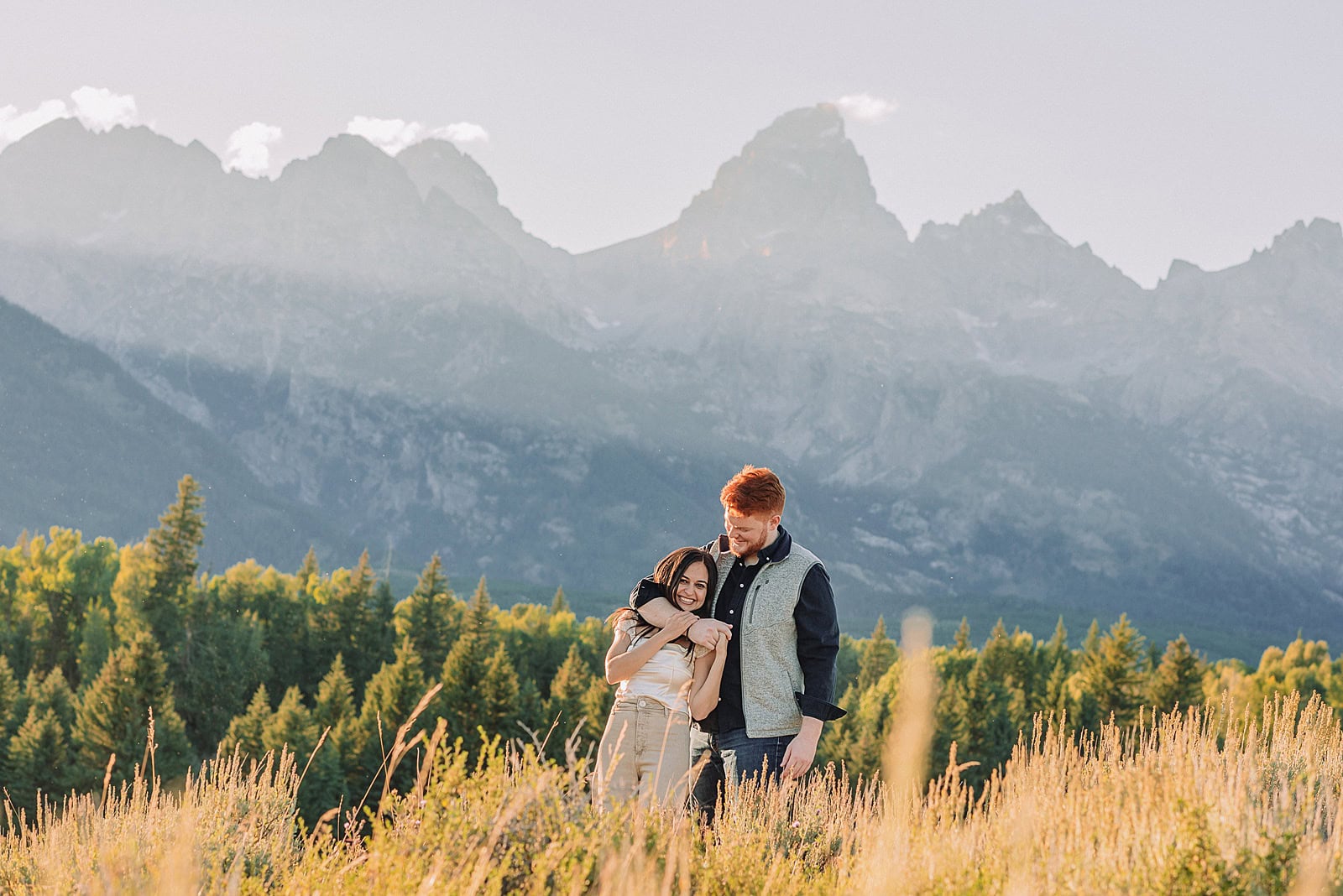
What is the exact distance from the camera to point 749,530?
6223 millimetres

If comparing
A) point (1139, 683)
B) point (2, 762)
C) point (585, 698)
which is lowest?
point (2, 762)

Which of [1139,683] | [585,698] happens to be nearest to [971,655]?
Result: [1139,683]

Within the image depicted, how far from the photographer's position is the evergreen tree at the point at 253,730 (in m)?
42.7

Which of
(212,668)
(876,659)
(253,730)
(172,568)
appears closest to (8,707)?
(253,730)

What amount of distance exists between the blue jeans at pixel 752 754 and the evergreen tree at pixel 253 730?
39237mm

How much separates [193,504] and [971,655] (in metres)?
45.7

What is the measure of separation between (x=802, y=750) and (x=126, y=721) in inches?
1671

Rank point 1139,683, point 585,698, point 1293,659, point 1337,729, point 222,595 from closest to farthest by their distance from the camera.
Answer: point 1337,729 < point 585,698 < point 1139,683 < point 222,595 < point 1293,659

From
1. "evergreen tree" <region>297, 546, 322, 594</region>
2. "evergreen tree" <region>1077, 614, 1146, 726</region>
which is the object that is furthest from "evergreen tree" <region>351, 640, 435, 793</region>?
"evergreen tree" <region>297, 546, 322, 594</region>

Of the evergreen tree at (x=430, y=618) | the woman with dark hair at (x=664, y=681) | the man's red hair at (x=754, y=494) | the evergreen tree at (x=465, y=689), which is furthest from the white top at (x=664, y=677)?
the evergreen tree at (x=430, y=618)

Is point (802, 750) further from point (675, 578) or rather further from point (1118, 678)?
point (1118, 678)

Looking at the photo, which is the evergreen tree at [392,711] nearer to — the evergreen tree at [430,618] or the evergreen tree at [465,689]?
the evergreen tree at [465,689]

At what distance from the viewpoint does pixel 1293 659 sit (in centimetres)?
7775

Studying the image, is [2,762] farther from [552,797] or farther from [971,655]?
[971,655]
